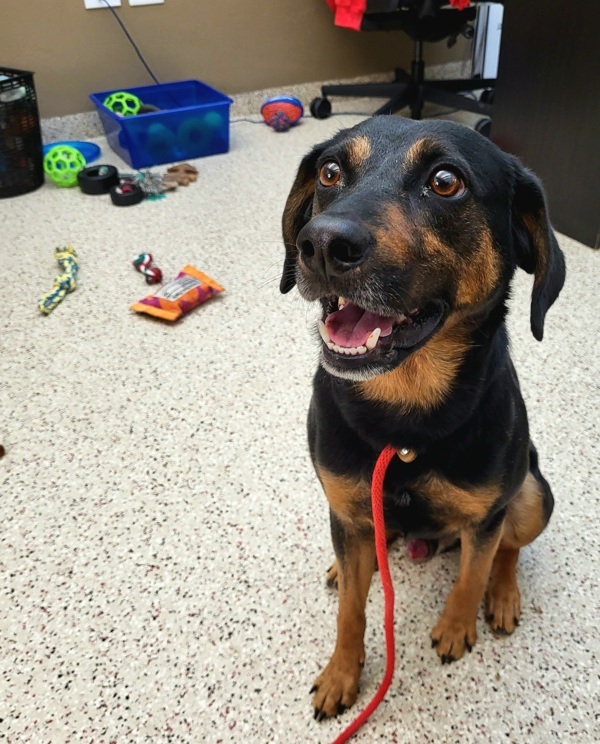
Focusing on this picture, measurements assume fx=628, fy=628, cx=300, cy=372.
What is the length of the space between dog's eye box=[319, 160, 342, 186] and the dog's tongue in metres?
0.20

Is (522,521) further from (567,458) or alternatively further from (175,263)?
(175,263)

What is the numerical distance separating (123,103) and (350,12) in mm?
1281

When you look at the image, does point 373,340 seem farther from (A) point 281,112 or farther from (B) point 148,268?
(A) point 281,112

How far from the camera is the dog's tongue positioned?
882 mm

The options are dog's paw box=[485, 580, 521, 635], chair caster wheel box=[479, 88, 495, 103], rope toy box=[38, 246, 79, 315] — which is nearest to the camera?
dog's paw box=[485, 580, 521, 635]

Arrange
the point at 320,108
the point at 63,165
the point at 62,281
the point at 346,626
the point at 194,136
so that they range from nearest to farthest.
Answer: the point at 346,626 < the point at 62,281 < the point at 63,165 < the point at 194,136 < the point at 320,108

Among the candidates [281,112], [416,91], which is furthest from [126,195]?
[416,91]

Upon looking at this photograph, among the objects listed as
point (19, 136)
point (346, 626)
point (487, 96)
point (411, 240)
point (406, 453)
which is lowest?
point (346, 626)

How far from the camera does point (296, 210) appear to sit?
3.68ft

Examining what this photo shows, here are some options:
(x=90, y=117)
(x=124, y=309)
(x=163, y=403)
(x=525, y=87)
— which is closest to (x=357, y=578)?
(x=163, y=403)

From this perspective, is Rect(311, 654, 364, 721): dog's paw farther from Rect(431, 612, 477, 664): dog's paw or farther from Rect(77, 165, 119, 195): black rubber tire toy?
Rect(77, 165, 119, 195): black rubber tire toy

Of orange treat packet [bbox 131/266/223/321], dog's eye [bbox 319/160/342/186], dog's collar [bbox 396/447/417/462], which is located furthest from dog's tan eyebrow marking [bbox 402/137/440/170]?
orange treat packet [bbox 131/266/223/321]

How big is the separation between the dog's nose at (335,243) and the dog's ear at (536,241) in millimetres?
305

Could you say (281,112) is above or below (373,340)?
below
